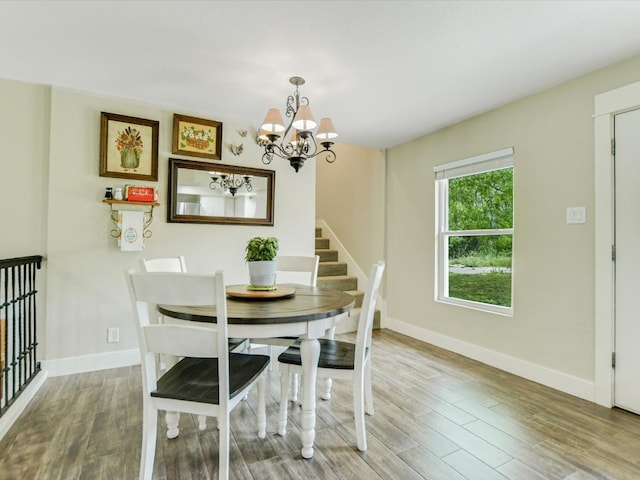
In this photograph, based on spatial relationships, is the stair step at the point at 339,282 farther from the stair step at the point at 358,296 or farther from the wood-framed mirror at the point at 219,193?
the wood-framed mirror at the point at 219,193

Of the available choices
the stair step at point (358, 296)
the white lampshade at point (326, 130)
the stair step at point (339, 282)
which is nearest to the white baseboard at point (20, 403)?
the white lampshade at point (326, 130)

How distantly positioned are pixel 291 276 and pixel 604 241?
2591 mm

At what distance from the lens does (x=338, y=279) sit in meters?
4.45

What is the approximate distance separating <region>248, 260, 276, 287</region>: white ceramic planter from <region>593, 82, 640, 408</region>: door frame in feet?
7.11

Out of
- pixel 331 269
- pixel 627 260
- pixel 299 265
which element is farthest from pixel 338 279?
pixel 627 260

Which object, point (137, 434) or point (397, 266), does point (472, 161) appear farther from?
point (137, 434)

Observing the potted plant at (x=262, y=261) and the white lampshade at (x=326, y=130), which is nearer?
the potted plant at (x=262, y=261)

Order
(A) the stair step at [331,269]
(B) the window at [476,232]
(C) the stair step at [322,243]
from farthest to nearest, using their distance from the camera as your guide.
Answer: (C) the stair step at [322,243] < (A) the stair step at [331,269] < (B) the window at [476,232]

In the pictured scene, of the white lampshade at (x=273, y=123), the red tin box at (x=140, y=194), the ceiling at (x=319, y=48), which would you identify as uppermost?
the ceiling at (x=319, y=48)

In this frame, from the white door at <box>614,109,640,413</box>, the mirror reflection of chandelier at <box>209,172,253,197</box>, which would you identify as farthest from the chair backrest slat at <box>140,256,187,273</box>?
the white door at <box>614,109,640,413</box>

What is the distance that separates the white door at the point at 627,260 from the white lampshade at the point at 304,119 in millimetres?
1997

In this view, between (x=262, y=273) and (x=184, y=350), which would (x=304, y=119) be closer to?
(x=262, y=273)

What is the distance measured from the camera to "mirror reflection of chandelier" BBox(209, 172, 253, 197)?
3.24 m

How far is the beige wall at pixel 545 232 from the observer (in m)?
2.36
